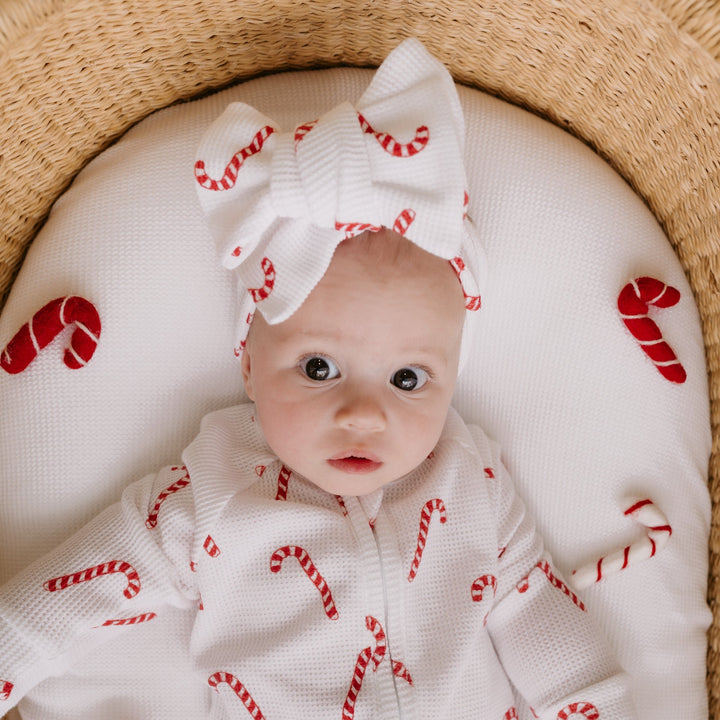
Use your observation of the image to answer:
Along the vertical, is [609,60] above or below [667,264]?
above

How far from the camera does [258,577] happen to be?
47.4 inches

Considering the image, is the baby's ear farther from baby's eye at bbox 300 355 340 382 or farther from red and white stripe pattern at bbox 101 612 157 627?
red and white stripe pattern at bbox 101 612 157 627

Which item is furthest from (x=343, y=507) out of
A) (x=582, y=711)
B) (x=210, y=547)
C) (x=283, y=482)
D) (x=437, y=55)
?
(x=437, y=55)

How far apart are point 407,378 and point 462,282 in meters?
0.16

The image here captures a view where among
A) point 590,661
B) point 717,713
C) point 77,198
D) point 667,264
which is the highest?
point 77,198

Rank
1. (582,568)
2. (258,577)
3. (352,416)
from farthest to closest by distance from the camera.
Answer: (582,568) < (258,577) < (352,416)

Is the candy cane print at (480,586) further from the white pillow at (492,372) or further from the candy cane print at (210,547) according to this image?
the candy cane print at (210,547)

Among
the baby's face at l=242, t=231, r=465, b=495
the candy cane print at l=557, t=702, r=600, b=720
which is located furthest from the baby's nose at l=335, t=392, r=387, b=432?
the candy cane print at l=557, t=702, r=600, b=720

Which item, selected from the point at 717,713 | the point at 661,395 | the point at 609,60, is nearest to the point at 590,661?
the point at 717,713

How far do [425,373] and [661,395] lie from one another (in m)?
0.42

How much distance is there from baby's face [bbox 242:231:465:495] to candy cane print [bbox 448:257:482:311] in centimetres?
3

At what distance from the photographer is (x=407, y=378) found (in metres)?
1.14

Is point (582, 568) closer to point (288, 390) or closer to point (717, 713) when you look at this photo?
point (717, 713)

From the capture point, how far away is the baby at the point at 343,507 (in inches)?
41.4
